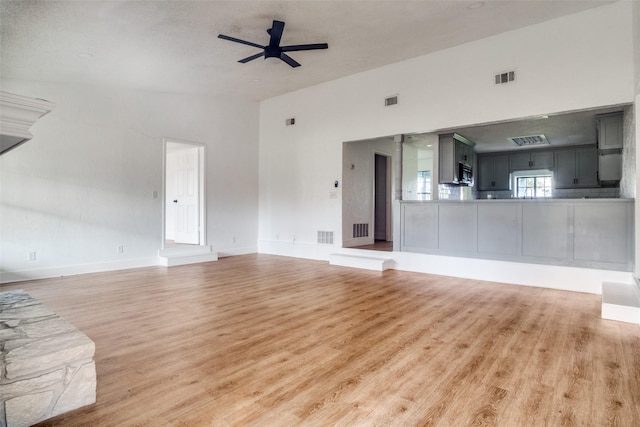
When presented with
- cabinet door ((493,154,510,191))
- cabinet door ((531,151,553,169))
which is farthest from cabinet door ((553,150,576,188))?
cabinet door ((493,154,510,191))

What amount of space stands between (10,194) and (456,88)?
22.7 feet

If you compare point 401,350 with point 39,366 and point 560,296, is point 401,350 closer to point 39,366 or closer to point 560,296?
point 39,366

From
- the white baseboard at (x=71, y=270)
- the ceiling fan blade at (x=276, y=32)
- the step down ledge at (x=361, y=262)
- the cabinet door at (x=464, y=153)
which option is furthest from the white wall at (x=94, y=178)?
the cabinet door at (x=464, y=153)

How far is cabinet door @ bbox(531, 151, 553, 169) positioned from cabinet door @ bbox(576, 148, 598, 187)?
1.89 ft

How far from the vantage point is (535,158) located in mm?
8945

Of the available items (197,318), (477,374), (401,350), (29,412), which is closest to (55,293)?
(197,318)

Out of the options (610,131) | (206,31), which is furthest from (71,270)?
(610,131)

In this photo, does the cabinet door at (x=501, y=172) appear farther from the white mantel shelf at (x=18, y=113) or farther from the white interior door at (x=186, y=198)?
the white mantel shelf at (x=18, y=113)

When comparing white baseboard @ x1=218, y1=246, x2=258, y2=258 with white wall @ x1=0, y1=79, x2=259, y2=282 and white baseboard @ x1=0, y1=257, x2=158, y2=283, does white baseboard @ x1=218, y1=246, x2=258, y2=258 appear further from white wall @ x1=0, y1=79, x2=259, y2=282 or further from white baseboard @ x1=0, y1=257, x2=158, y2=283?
white baseboard @ x1=0, y1=257, x2=158, y2=283

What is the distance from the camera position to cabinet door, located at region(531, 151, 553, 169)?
8.76 metres

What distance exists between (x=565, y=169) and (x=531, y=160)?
2.61 feet

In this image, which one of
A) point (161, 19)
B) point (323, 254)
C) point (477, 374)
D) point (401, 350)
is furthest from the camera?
point (323, 254)

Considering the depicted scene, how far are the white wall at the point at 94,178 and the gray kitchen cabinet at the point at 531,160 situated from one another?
25.4 feet

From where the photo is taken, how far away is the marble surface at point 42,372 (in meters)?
1.59
